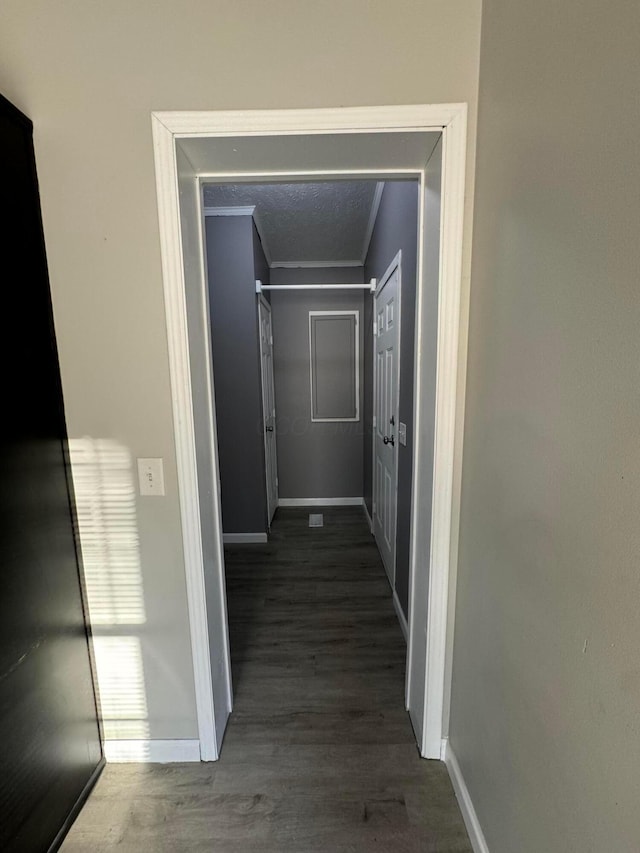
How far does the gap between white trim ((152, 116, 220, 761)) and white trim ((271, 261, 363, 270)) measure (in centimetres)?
290

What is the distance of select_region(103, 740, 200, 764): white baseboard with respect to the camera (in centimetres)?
145

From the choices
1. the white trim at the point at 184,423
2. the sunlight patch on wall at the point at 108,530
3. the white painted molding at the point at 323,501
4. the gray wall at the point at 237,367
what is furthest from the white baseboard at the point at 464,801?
the white painted molding at the point at 323,501

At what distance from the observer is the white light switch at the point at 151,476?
1.29 metres

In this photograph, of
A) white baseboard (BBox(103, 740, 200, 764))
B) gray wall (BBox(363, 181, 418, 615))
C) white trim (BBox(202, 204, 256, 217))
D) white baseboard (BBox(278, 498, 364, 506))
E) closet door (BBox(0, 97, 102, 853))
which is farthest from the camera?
white baseboard (BBox(278, 498, 364, 506))

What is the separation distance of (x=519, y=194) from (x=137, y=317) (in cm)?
113

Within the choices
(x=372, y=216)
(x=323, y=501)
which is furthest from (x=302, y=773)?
(x=372, y=216)

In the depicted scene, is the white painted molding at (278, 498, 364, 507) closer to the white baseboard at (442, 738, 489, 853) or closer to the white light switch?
the white baseboard at (442, 738, 489, 853)

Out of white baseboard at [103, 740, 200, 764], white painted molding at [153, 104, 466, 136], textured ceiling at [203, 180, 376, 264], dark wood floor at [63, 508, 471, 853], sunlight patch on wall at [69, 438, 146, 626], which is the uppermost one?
textured ceiling at [203, 180, 376, 264]

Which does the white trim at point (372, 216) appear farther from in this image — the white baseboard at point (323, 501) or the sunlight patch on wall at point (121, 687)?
the sunlight patch on wall at point (121, 687)

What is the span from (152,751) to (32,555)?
935mm

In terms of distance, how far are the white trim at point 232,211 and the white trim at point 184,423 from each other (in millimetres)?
1936

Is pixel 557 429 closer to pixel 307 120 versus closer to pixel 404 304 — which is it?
Result: pixel 307 120

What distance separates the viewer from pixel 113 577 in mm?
1343

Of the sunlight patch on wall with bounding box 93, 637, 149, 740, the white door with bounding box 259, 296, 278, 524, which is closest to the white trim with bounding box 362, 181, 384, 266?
the white door with bounding box 259, 296, 278, 524
